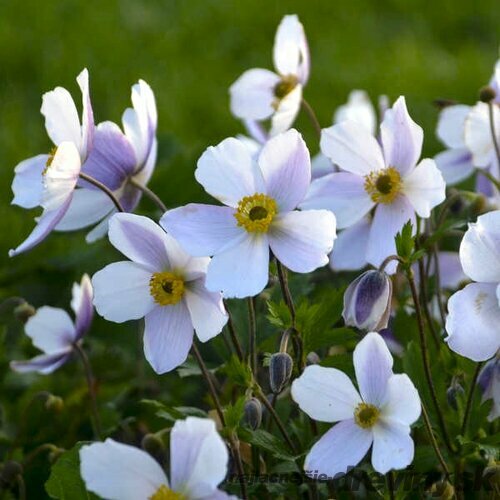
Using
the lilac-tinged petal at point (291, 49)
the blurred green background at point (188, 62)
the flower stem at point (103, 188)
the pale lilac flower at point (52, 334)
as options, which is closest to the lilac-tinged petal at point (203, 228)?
the flower stem at point (103, 188)

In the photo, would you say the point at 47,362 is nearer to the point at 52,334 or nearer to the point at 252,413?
the point at 52,334

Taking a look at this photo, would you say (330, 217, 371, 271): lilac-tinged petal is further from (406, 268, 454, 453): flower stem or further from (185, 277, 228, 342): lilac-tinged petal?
(185, 277, 228, 342): lilac-tinged petal

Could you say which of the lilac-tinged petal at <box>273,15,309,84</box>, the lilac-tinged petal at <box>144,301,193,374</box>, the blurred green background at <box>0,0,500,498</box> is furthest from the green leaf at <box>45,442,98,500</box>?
the blurred green background at <box>0,0,500,498</box>

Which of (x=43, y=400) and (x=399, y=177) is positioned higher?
(x=399, y=177)

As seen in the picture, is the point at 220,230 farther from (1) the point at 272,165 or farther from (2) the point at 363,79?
(2) the point at 363,79

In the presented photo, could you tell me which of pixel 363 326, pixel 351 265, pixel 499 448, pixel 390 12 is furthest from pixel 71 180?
pixel 390 12

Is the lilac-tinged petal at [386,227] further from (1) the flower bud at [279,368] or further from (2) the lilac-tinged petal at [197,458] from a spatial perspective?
(2) the lilac-tinged petal at [197,458]
